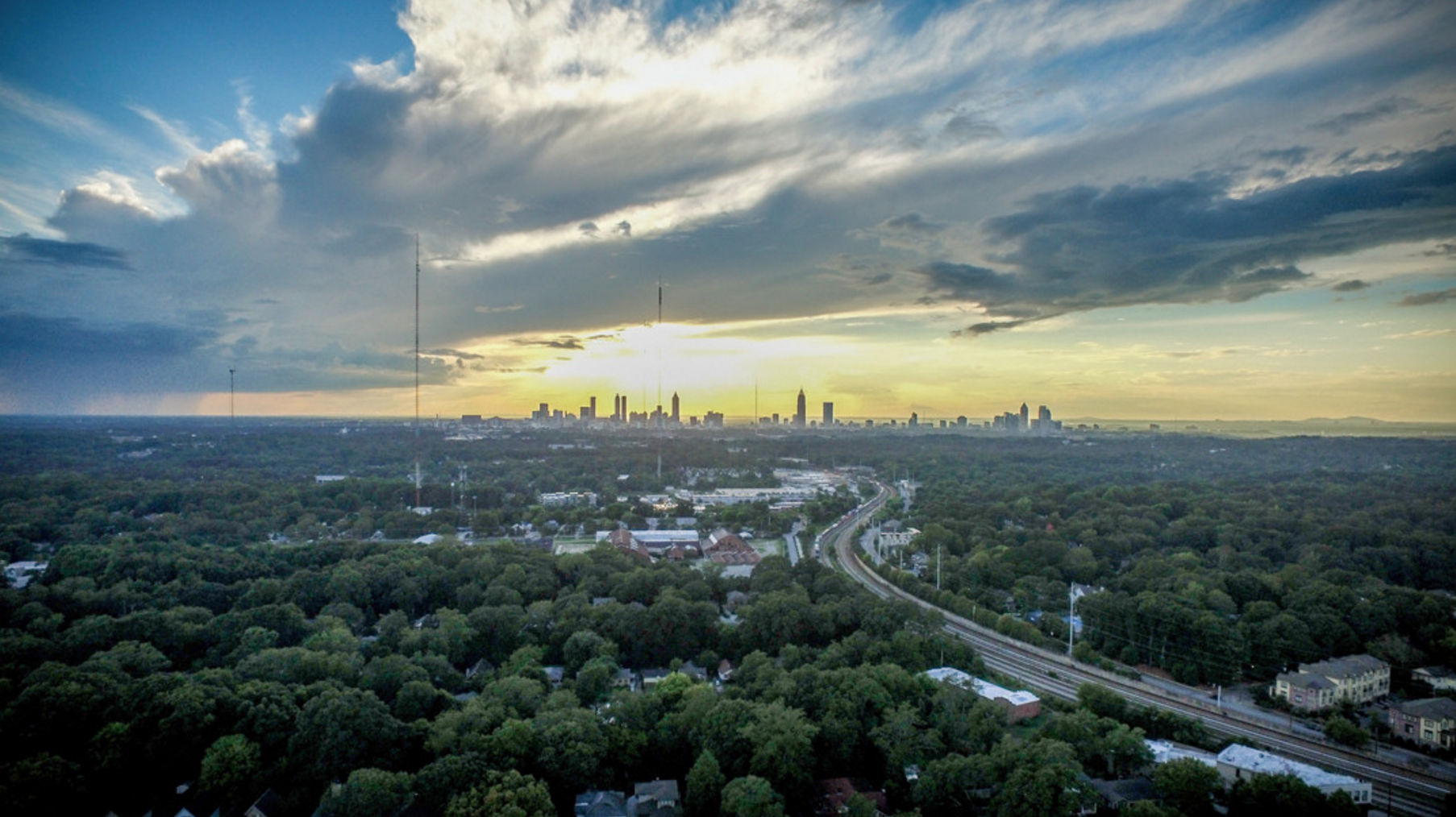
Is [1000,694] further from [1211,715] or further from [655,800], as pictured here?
[655,800]

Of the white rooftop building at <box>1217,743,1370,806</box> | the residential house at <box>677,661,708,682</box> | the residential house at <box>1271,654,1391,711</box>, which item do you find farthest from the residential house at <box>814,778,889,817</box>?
the residential house at <box>1271,654,1391,711</box>

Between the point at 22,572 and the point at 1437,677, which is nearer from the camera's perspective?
the point at 1437,677

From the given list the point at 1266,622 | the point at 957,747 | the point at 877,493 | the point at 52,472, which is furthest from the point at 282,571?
the point at 877,493

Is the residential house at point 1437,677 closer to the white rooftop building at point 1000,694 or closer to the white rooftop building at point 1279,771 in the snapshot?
the white rooftop building at point 1279,771

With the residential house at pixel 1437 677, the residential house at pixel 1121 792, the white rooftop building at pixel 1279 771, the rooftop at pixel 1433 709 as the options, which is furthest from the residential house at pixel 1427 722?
the residential house at pixel 1121 792

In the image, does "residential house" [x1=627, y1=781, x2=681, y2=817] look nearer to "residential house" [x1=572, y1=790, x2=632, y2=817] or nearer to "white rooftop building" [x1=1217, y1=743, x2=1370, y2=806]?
"residential house" [x1=572, y1=790, x2=632, y2=817]

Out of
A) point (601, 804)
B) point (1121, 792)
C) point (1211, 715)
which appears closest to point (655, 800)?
point (601, 804)
